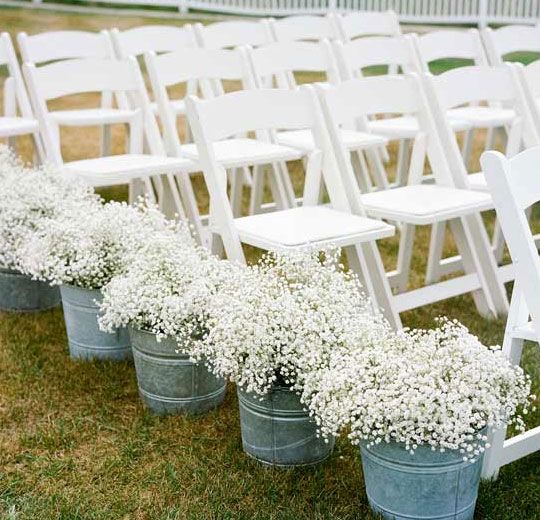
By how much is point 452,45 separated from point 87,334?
385 centimetres

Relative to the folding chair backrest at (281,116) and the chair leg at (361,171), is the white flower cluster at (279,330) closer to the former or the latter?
the folding chair backrest at (281,116)

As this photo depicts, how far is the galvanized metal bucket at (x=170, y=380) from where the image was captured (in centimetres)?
360

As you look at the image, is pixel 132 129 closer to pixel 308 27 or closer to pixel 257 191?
pixel 257 191

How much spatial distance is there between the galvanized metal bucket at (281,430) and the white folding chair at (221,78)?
165cm

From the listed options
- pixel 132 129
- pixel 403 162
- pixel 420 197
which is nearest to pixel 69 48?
pixel 132 129

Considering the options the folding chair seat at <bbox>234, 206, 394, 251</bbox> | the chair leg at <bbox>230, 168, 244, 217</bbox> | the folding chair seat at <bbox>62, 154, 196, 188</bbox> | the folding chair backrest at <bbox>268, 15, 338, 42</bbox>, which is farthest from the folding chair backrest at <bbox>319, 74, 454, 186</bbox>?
the folding chair backrest at <bbox>268, 15, 338, 42</bbox>

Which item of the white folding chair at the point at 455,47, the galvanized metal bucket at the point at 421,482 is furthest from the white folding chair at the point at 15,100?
the galvanized metal bucket at the point at 421,482

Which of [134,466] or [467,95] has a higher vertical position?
[467,95]

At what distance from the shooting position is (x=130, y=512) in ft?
10.2

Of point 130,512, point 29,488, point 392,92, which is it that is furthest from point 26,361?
point 392,92

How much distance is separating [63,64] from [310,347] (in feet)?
9.69

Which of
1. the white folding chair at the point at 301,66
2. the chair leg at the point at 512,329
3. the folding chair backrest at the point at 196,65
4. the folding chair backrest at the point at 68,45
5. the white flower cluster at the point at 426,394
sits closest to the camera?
the white flower cluster at the point at 426,394

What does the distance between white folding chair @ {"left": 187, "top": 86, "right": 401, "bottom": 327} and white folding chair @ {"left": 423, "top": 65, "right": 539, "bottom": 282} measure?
2.11ft

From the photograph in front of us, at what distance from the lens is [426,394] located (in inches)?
106
